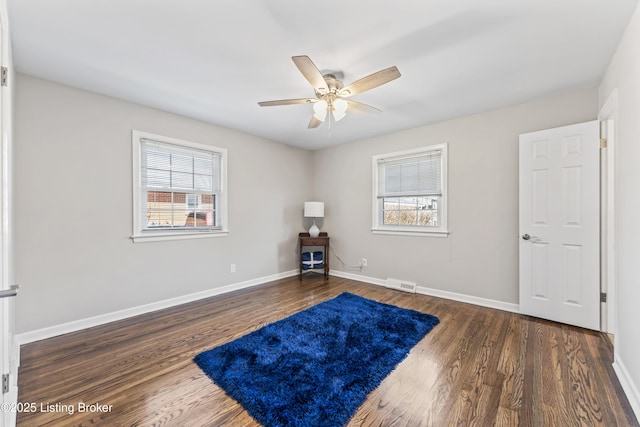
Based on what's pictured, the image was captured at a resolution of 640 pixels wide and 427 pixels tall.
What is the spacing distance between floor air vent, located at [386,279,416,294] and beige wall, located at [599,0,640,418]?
81.2 inches

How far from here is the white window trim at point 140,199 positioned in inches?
118

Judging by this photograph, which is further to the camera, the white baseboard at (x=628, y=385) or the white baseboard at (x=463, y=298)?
the white baseboard at (x=463, y=298)

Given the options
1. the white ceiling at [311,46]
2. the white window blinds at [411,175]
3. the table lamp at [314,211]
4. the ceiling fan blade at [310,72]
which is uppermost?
the white ceiling at [311,46]

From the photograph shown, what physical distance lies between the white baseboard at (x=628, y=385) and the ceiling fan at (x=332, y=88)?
2485 mm

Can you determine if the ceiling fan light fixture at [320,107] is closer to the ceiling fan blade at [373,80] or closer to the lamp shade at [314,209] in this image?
the ceiling fan blade at [373,80]

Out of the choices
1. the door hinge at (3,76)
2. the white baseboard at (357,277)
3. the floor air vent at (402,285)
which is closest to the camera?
the door hinge at (3,76)

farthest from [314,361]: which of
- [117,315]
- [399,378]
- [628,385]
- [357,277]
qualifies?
[357,277]

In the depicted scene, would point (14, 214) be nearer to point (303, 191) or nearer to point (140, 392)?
point (140, 392)

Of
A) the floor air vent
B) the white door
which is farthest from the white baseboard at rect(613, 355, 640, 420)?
the floor air vent

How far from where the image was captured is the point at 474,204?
3.39 meters

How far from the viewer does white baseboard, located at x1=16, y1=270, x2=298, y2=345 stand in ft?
7.88

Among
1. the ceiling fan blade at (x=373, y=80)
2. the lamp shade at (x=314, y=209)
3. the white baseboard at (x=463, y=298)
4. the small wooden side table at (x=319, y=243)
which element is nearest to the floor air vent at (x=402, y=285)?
the white baseboard at (x=463, y=298)

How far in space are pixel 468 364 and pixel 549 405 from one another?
1.63 ft

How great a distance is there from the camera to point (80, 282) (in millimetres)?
2660
